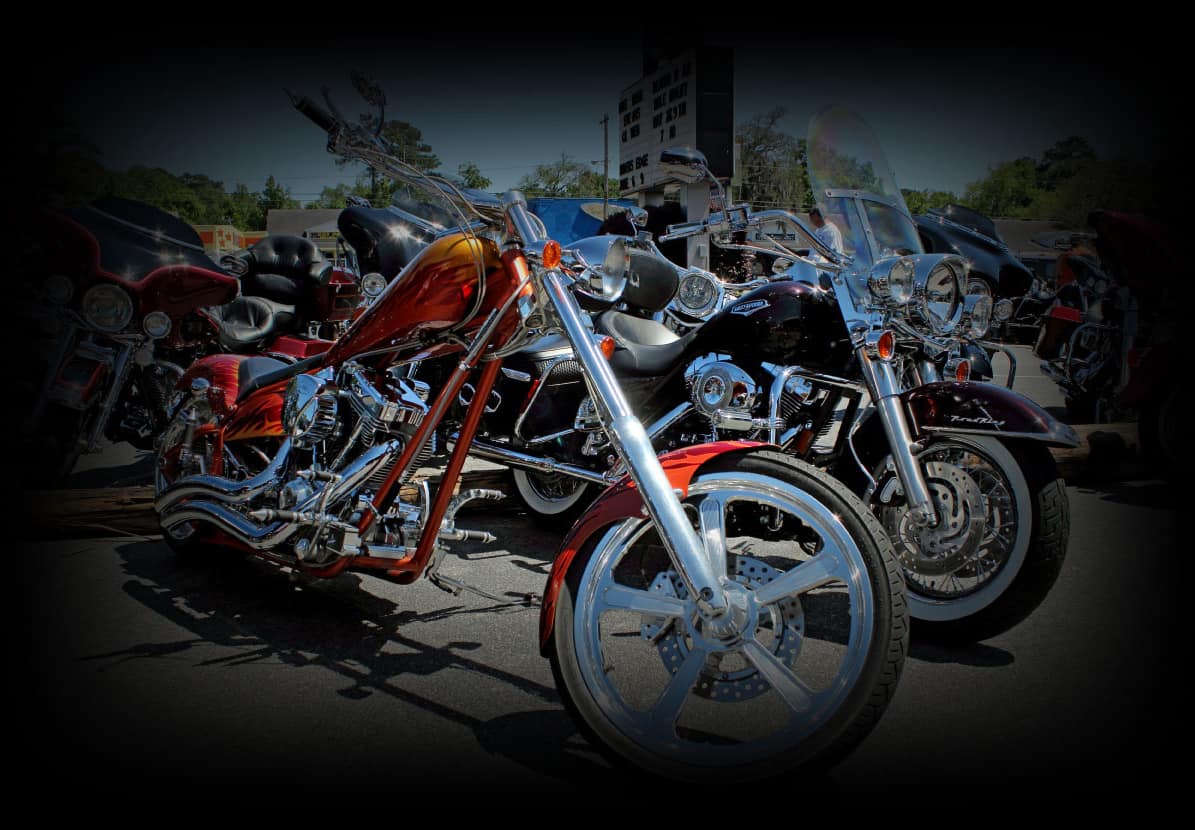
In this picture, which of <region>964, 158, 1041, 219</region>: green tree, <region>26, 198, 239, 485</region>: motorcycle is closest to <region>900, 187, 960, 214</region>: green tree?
<region>26, 198, 239, 485</region>: motorcycle

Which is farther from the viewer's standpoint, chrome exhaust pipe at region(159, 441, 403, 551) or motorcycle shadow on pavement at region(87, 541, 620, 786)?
chrome exhaust pipe at region(159, 441, 403, 551)

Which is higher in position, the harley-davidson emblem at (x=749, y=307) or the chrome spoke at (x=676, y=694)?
the harley-davidson emblem at (x=749, y=307)

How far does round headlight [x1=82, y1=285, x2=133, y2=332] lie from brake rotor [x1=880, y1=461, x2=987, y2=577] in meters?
4.36

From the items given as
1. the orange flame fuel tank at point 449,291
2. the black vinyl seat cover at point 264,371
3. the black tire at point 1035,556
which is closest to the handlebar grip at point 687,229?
the orange flame fuel tank at point 449,291

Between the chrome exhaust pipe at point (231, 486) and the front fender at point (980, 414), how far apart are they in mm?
2249

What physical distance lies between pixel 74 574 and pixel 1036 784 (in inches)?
142

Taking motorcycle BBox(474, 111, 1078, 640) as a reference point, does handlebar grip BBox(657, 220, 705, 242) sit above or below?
above

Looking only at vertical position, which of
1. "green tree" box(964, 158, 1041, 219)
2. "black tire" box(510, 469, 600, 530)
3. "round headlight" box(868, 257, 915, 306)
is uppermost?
"green tree" box(964, 158, 1041, 219)

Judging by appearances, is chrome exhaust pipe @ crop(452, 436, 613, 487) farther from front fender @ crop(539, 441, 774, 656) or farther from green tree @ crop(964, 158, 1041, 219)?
green tree @ crop(964, 158, 1041, 219)

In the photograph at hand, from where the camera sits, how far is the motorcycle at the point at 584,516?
1788mm

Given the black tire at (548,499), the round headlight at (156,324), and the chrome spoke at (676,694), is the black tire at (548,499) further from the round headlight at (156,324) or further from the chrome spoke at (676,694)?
the round headlight at (156,324)

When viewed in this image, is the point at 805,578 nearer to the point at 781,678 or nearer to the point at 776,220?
the point at 781,678

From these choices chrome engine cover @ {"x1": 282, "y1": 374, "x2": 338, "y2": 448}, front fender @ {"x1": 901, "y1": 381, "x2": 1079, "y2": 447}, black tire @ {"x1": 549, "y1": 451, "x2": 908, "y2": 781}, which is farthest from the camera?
chrome engine cover @ {"x1": 282, "y1": 374, "x2": 338, "y2": 448}

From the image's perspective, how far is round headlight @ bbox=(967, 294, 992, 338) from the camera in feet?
10.7
